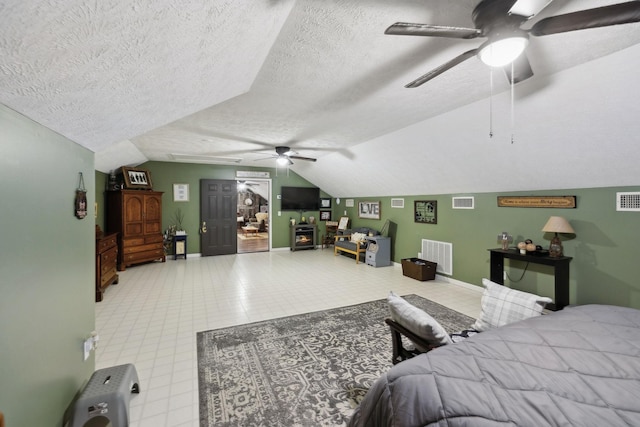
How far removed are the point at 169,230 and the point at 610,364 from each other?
7864 millimetres

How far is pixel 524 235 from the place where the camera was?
12.7 feet

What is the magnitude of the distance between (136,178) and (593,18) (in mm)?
7263

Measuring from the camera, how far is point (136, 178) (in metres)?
6.00

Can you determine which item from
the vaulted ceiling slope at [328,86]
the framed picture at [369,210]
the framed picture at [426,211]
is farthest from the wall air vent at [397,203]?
the vaulted ceiling slope at [328,86]

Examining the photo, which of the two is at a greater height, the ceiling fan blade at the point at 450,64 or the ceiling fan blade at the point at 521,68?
the ceiling fan blade at the point at 521,68

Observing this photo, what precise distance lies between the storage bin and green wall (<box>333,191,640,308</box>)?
15.4 inches

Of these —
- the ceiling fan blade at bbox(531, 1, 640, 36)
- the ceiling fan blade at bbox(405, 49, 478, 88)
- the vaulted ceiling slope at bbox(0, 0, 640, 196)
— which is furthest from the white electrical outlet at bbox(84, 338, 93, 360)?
the ceiling fan blade at bbox(531, 1, 640, 36)

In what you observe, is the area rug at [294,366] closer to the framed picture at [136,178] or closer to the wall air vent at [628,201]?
the wall air vent at [628,201]

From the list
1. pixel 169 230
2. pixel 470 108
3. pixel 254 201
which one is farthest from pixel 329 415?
pixel 254 201

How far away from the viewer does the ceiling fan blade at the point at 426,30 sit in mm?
1297

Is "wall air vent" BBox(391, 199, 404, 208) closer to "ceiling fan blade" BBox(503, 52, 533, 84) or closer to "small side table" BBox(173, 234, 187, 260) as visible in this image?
"ceiling fan blade" BBox(503, 52, 533, 84)

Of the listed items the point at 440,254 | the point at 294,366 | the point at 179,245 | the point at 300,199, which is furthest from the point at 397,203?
A: the point at 179,245

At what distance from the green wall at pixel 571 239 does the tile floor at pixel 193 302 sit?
72 centimetres

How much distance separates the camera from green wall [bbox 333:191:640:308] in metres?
2.95
